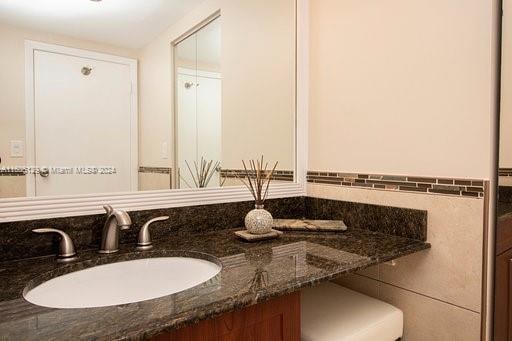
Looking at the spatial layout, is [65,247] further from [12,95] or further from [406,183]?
[406,183]

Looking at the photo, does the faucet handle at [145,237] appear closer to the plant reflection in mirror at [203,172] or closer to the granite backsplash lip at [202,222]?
the granite backsplash lip at [202,222]

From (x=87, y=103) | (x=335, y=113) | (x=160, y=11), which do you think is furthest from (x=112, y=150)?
(x=335, y=113)

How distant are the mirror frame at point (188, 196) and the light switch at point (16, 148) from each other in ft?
0.45

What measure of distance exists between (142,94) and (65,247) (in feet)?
1.93

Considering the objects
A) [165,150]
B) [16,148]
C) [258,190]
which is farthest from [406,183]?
[16,148]

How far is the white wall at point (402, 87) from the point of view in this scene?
1085 mm

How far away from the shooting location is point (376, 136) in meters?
1.37


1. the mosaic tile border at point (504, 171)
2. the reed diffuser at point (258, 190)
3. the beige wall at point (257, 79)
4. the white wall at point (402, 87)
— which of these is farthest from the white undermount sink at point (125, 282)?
the mosaic tile border at point (504, 171)

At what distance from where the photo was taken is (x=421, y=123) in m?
1.22

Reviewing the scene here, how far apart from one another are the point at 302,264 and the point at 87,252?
0.69 m

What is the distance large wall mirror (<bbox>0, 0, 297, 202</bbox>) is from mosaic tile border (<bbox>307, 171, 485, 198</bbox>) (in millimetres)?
221

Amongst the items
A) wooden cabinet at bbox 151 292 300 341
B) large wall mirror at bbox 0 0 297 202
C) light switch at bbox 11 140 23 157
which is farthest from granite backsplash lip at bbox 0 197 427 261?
wooden cabinet at bbox 151 292 300 341

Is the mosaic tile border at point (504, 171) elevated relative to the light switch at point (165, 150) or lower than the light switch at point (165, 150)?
lower

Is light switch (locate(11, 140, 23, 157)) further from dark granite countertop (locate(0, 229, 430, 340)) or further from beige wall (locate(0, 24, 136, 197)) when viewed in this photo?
dark granite countertop (locate(0, 229, 430, 340))
